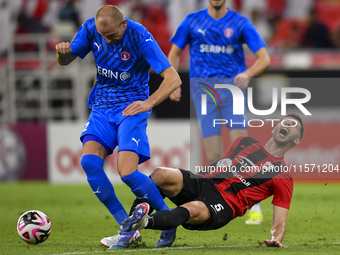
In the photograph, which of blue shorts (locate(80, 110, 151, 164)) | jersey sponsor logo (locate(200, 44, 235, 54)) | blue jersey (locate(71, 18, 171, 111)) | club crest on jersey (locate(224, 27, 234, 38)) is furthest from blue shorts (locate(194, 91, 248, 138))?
blue shorts (locate(80, 110, 151, 164))

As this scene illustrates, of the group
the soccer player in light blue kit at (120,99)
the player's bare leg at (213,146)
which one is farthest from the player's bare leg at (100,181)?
the player's bare leg at (213,146)

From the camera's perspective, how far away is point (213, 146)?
673cm

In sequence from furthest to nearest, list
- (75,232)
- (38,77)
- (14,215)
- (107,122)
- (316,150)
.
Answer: (38,77) → (316,150) → (14,215) → (75,232) → (107,122)

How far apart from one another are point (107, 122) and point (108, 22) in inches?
35.1

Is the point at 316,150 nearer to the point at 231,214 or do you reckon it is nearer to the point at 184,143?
the point at 184,143

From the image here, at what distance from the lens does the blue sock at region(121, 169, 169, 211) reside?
15.6ft

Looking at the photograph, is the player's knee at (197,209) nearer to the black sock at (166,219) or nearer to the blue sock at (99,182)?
the black sock at (166,219)

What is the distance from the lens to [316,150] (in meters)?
12.1

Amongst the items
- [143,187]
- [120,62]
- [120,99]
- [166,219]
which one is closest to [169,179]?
[143,187]

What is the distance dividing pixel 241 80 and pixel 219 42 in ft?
2.29

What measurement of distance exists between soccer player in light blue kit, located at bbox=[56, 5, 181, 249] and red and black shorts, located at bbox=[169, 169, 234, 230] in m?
→ 0.25

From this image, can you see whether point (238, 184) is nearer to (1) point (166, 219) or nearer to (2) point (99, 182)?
(1) point (166, 219)

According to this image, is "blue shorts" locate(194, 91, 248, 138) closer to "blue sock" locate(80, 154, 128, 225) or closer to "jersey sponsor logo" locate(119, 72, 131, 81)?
"jersey sponsor logo" locate(119, 72, 131, 81)

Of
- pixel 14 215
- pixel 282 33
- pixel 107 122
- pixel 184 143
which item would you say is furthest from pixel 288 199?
pixel 282 33
